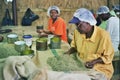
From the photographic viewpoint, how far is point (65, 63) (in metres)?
2.68

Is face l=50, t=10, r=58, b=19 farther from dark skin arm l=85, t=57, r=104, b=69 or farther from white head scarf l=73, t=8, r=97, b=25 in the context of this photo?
dark skin arm l=85, t=57, r=104, b=69

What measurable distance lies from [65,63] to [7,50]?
0.88 metres

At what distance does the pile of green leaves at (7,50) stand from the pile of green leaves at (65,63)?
1.70 feet

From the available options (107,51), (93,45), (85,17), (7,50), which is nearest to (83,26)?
(85,17)

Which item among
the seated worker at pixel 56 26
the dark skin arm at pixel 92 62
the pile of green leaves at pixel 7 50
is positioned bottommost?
the dark skin arm at pixel 92 62

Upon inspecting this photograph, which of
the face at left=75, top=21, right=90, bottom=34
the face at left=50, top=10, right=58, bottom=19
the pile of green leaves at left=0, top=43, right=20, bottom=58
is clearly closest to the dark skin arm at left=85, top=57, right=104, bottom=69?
the face at left=75, top=21, right=90, bottom=34

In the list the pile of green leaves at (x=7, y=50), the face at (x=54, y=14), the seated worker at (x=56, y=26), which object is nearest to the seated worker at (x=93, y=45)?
the pile of green leaves at (x=7, y=50)

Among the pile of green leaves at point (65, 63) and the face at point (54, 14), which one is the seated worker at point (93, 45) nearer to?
the pile of green leaves at point (65, 63)

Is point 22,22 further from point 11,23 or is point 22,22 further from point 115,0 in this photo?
point 115,0

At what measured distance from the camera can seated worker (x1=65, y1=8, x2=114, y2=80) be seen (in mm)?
2800

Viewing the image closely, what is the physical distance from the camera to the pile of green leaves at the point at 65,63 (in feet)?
8.41

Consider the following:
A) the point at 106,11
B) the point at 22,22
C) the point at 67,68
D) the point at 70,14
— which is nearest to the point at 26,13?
the point at 22,22

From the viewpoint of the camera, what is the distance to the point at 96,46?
291cm

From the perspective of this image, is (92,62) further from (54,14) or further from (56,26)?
(54,14)
